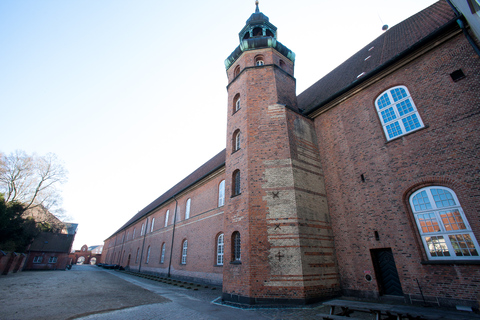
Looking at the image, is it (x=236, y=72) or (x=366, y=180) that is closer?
(x=366, y=180)

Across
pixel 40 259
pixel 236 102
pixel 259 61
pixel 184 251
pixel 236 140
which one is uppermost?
pixel 259 61

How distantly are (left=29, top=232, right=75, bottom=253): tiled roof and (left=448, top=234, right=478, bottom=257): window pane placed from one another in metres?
48.6

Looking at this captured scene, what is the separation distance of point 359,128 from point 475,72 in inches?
163

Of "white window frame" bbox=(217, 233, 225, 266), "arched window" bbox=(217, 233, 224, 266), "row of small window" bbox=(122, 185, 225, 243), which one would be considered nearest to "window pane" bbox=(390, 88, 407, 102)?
"row of small window" bbox=(122, 185, 225, 243)

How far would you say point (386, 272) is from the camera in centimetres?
897

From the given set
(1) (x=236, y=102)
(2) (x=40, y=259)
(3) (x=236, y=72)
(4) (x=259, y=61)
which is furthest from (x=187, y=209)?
(2) (x=40, y=259)

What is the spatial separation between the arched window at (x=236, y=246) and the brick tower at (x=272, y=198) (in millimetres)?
45

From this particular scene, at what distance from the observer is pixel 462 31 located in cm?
841

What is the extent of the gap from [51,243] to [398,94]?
50217 mm

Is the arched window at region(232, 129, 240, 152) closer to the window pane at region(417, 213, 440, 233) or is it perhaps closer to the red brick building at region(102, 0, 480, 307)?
the red brick building at region(102, 0, 480, 307)

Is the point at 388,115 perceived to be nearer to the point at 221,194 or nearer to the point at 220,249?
the point at 221,194

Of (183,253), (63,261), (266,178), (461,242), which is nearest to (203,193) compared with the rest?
(183,253)

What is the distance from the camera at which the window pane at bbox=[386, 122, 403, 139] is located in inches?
376

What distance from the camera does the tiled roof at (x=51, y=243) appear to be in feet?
120
